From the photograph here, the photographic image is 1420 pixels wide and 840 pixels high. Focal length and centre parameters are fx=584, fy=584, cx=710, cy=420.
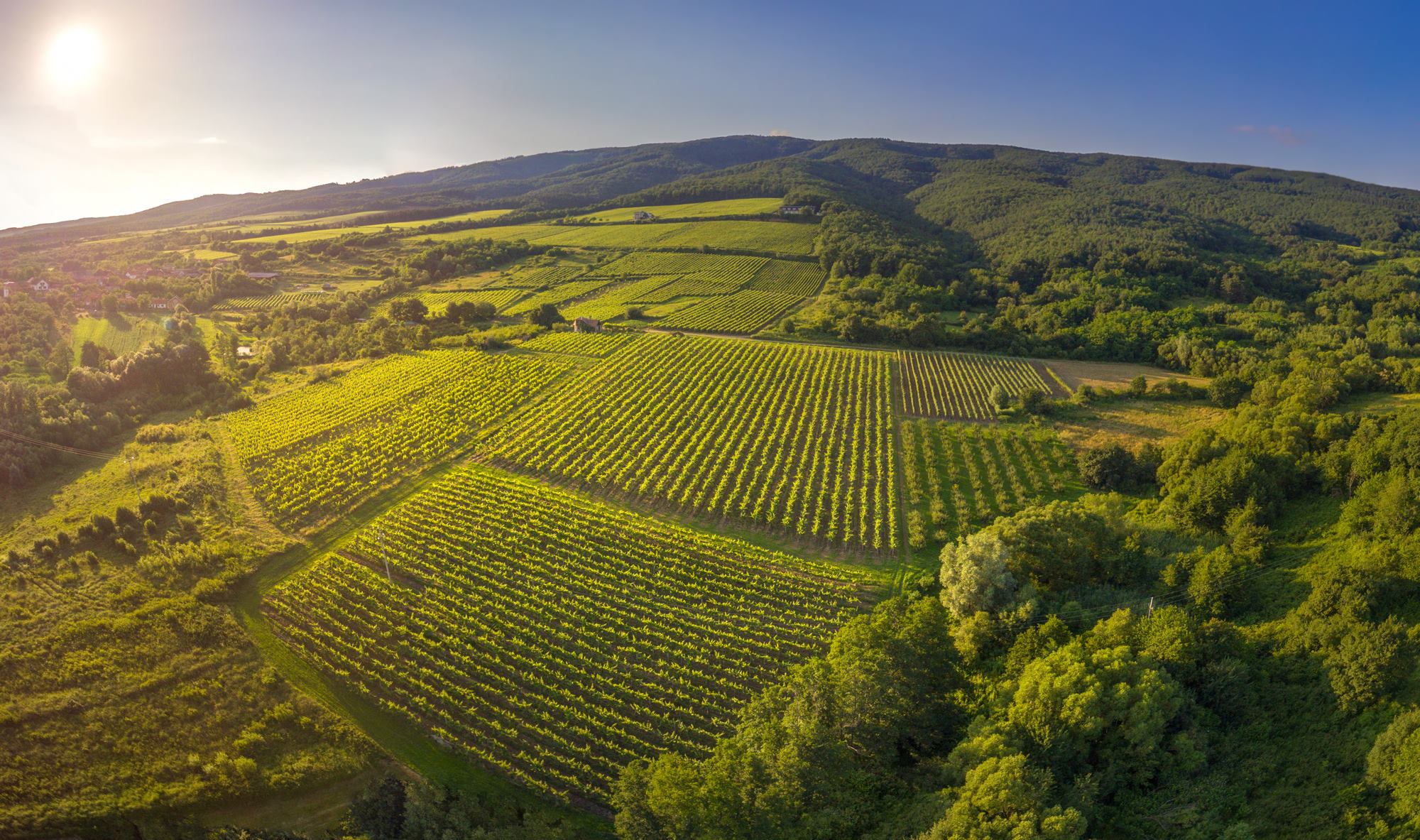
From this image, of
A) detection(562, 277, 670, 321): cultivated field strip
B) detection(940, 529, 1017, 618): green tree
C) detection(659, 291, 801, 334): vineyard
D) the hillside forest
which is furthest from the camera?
detection(562, 277, 670, 321): cultivated field strip

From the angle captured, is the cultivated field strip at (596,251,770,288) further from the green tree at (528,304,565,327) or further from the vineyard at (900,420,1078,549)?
the vineyard at (900,420,1078,549)

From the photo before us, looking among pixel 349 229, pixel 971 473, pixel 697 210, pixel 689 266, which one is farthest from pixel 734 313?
pixel 349 229

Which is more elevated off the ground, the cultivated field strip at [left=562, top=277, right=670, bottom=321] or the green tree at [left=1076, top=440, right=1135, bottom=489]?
the cultivated field strip at [left=562, top=277, right=670, bottom=321]

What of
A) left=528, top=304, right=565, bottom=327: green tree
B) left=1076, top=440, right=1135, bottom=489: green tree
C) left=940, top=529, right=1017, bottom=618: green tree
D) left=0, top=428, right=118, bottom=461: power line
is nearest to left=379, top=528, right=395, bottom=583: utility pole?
left=940, top=529, right=1017, bottom=618: green tree

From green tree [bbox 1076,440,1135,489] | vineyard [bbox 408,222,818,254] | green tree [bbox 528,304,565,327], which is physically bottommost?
green tree [bbox 1076,440,1135,489]

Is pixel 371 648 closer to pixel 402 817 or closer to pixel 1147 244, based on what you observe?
pixel 402 817

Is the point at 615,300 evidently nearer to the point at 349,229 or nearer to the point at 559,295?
the point at 559,295
